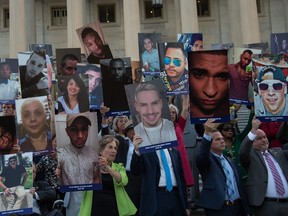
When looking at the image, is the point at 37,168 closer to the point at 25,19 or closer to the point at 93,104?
the point at 93,104

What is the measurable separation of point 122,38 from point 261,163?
30.1 metres

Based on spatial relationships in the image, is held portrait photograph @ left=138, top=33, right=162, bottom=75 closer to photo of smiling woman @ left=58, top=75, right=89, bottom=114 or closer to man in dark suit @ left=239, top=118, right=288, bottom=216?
photo of smiling woman @ left=58, top=75, right=89, bottom=114

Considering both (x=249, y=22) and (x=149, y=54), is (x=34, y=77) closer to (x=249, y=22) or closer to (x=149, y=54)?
(x=149, y=54)

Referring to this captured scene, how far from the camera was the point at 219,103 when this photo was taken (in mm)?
6867

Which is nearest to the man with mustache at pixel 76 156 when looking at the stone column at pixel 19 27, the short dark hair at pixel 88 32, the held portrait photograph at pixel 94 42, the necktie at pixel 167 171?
the necktie at pixel 167 171

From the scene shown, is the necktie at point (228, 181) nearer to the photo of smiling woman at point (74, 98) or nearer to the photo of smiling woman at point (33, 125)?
the photo of smiling woman at point (74, 98)

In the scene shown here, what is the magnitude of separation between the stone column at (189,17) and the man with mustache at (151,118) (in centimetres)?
2409

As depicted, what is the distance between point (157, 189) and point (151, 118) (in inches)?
46.1

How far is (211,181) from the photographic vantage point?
6.64m

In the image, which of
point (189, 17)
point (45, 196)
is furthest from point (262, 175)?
point (189, 17)

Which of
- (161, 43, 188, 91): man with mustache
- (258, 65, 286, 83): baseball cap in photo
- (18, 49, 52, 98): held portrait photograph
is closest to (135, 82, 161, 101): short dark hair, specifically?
→ (258, 65, 286, 83): baseball cap in photo

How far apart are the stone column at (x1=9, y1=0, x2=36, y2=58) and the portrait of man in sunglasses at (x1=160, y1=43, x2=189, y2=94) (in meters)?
22.6

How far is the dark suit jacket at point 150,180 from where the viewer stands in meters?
6.38

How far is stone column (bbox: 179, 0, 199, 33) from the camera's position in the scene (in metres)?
29.6
